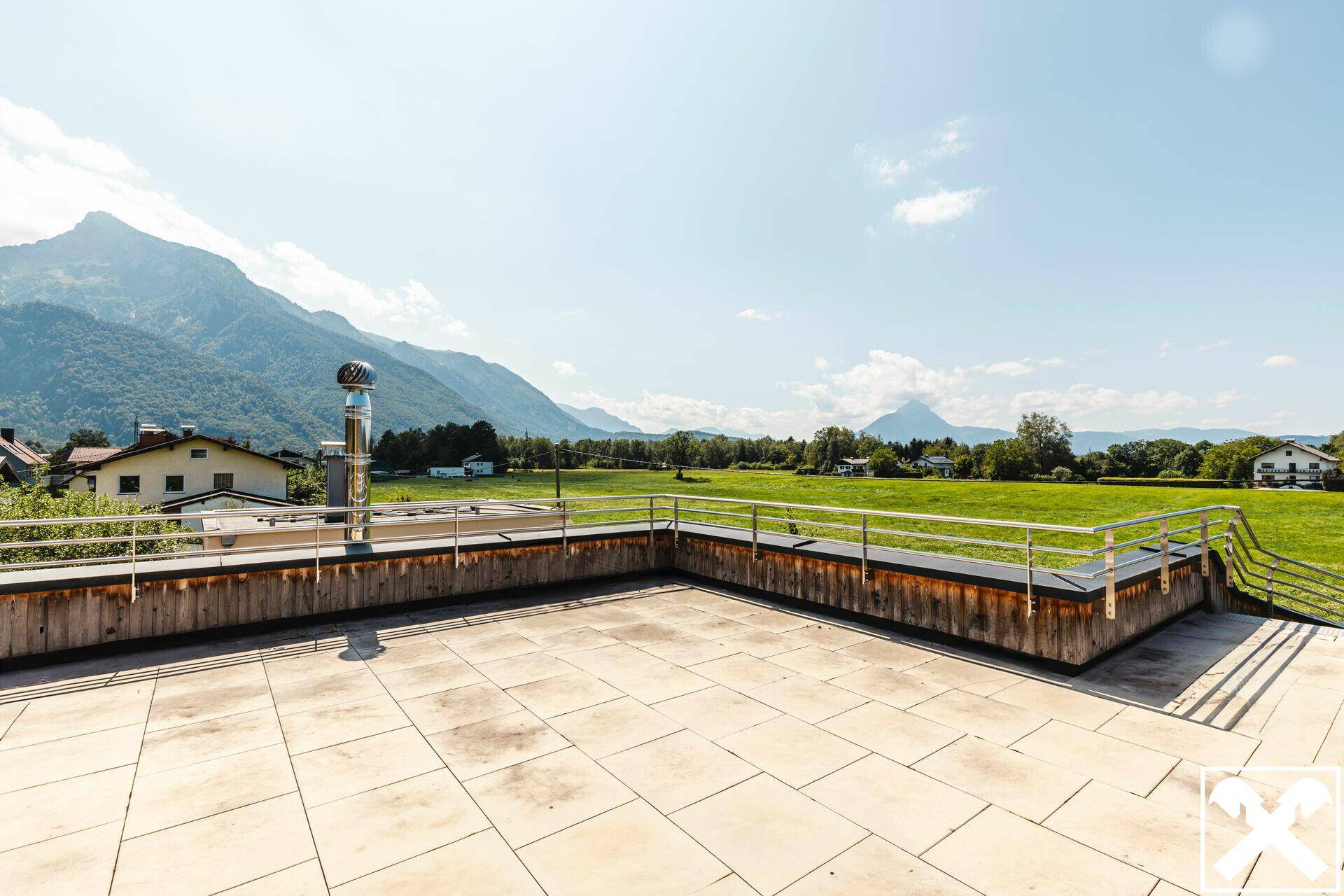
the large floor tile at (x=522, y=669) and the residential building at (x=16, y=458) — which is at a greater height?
the residential building at (x=16, y=458)

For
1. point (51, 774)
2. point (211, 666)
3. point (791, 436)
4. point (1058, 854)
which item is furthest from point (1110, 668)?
point (791, 436)

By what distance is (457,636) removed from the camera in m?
6.27

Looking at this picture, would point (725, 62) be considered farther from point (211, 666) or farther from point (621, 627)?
point (211, 666)

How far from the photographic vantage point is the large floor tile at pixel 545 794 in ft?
9.52

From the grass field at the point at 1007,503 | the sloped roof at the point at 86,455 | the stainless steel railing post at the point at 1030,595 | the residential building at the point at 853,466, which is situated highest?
the sloped roof at the point at 86,455

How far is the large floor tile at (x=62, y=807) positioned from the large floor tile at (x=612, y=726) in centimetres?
246

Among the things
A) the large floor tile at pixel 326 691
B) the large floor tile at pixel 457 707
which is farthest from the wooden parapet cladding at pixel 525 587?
the large floor tile at pixel 457 707

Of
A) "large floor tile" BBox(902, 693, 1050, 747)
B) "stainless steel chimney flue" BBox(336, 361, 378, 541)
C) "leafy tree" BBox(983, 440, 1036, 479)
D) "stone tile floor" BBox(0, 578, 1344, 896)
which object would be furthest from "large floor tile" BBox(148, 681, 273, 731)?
"leafy tree" BBox(983, 440, 1036, 479)

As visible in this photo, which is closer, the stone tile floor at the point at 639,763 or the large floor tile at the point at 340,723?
the stone tile floor at the point at 639,763

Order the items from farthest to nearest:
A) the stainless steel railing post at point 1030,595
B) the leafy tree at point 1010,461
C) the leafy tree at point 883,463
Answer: the leafy tree at point 883,463
the leafy tree at point 1010,461
the stainless steel railing post at point 1030,595

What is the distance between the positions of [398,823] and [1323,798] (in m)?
5.07

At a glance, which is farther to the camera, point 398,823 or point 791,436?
point 791,436

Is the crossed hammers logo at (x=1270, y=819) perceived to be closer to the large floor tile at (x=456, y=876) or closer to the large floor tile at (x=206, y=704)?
the large floor tile at (x=456, y=876)

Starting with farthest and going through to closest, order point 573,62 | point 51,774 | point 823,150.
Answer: point 823,150
point 573,62
point 51,774
